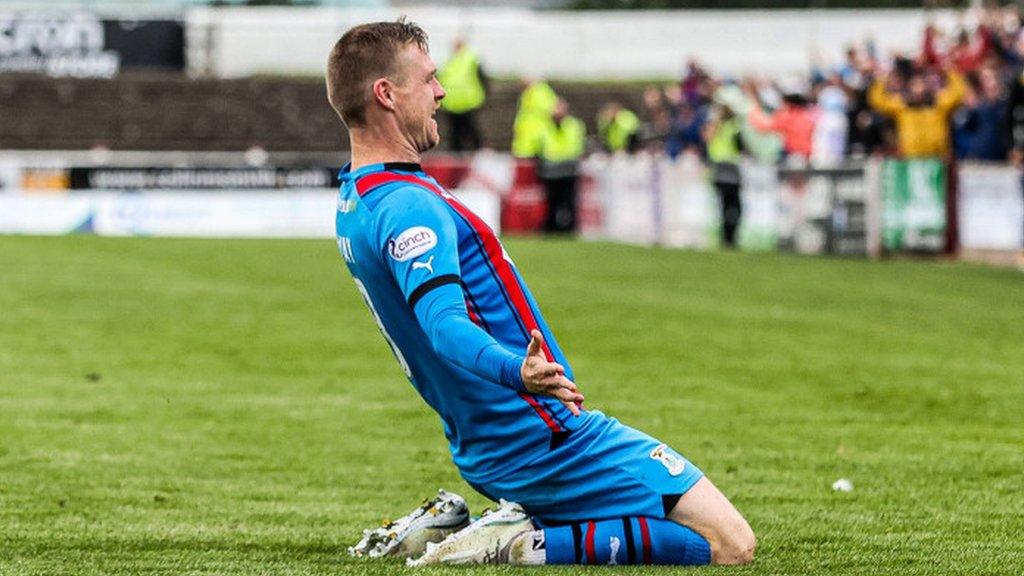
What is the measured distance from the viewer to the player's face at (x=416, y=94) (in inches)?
224

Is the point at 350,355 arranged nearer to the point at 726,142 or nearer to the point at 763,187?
the point at 763,187

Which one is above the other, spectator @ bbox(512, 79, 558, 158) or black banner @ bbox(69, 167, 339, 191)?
spectator @ bbox(512, 79, 558, 158)

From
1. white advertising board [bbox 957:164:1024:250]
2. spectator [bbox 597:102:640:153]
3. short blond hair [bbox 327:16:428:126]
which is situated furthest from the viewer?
spectator [bbox 597:102:640:153]

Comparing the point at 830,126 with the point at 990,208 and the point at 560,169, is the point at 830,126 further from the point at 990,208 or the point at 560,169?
the point at 990,208

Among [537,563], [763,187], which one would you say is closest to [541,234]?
[763,187]

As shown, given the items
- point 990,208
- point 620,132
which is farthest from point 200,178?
point 990,208

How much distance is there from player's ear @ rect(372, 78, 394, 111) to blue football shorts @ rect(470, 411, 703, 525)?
1104 mm

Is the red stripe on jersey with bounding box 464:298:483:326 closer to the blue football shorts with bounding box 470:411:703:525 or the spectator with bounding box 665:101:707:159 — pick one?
the blue football shorts with bounding box 470:411:703:525

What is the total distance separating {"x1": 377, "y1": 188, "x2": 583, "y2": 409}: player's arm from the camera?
5.13m

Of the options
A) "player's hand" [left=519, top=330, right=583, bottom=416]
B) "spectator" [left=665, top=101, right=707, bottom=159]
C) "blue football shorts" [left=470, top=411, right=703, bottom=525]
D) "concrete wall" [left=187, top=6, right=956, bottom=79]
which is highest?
"player's hand" [left=519, top=330, right=583, bottom=416]

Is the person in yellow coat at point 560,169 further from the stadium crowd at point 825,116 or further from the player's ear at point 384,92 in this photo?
the player's ear at point 384,92

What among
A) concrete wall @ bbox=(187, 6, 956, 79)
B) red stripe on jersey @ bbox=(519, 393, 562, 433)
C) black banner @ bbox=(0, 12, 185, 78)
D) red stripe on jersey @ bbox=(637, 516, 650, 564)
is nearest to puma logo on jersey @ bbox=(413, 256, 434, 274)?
red stripe on jersey @ bbox=(519, 393, 562, 433)

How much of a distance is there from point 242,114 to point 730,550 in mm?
33966

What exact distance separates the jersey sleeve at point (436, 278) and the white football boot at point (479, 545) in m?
0.84
